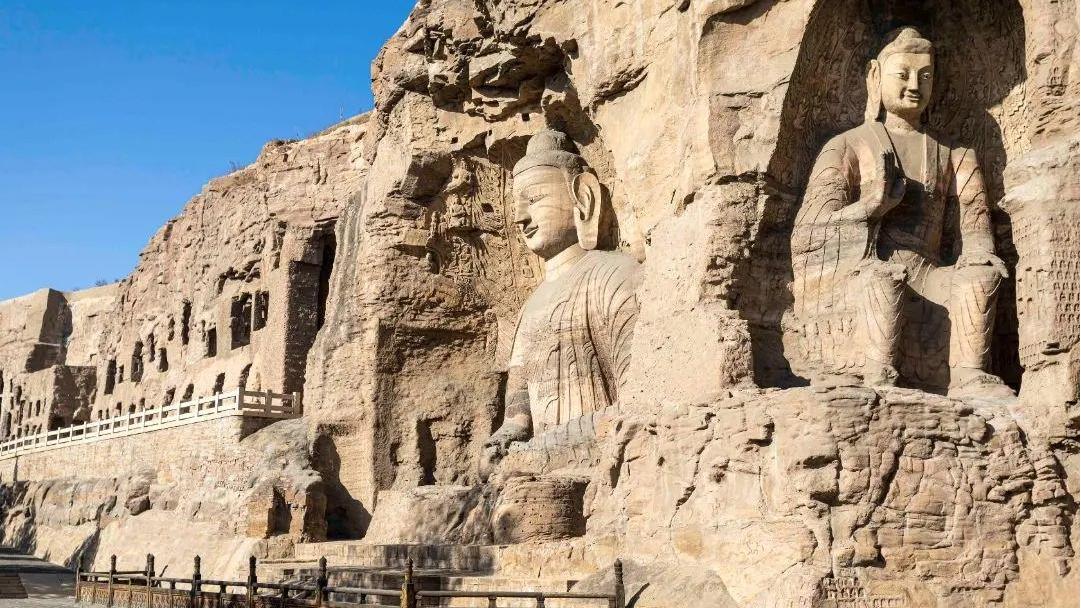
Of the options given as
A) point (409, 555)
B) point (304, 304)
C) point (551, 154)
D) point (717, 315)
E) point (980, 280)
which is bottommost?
point (409, 555)

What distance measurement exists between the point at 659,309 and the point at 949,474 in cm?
289

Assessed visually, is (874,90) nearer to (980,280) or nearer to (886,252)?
Result: (886,252)

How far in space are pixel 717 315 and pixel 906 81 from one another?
2842mm

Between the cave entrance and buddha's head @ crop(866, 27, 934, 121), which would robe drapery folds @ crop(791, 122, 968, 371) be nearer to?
buddha's head @ crop(866, 27, 934, 121)

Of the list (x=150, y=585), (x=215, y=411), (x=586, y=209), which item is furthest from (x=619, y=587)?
(x=215, y=411)

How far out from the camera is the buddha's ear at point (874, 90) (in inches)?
417

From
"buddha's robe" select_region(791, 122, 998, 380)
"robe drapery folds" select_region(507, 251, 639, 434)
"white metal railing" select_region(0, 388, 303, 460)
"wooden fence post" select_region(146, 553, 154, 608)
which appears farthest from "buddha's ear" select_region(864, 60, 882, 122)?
"white metal railing" select_region(0, 388, 303, 460)

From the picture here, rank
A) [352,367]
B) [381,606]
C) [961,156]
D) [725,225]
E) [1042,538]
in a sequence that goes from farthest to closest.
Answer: [352,367]
[961,156]
[725,225]
[381,606]
[1042,538]

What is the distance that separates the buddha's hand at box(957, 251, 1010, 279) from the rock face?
0.09ft

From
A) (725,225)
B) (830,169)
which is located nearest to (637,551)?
(725,225)

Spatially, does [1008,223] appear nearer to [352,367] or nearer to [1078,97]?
[1078,97]

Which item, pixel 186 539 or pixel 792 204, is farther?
pixel 186 539

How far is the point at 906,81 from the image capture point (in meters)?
10.5

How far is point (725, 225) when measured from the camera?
385 inches
